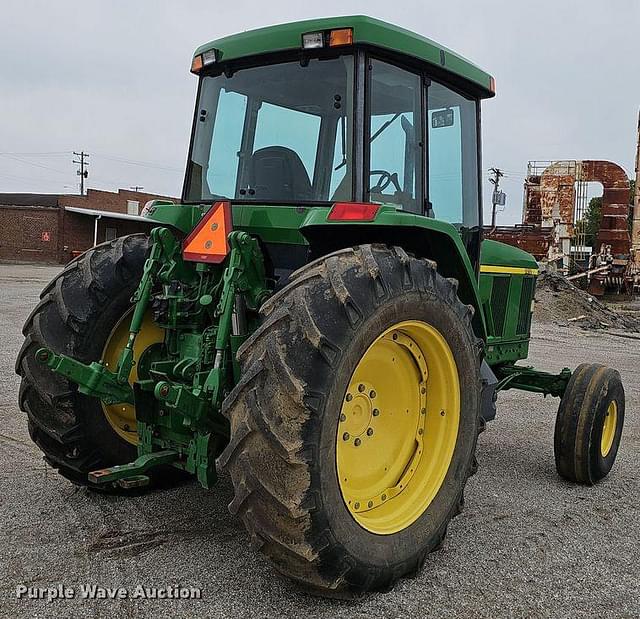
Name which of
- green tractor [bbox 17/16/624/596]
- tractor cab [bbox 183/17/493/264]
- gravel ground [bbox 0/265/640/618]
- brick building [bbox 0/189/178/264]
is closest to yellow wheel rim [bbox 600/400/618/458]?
gravel ground [bbox 0/265/640/618]

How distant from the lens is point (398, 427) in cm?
338

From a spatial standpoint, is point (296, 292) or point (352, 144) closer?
point (296, 292)

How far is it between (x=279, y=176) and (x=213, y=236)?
0.51m

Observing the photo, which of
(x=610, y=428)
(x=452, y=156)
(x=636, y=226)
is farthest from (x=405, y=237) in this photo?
(x=636, y=226)

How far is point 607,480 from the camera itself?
4.88m

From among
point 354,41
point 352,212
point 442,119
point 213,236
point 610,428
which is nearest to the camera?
point 352,212

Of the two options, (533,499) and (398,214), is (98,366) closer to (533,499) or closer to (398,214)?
(398,214)

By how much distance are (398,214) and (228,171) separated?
124cm

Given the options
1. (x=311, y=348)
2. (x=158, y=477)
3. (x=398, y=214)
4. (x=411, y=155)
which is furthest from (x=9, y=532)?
(x=411, y=155)

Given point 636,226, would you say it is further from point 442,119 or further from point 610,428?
point 442,119

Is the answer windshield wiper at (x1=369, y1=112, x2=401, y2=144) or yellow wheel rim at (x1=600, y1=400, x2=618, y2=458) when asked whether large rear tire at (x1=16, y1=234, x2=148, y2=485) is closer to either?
windshield wiper at (x1=369, y1=112, x2=401, y2=144)

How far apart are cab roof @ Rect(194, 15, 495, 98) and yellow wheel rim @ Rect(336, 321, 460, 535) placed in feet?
4.69

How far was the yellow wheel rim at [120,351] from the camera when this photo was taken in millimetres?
3880

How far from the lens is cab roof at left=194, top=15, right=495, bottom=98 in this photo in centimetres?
333
